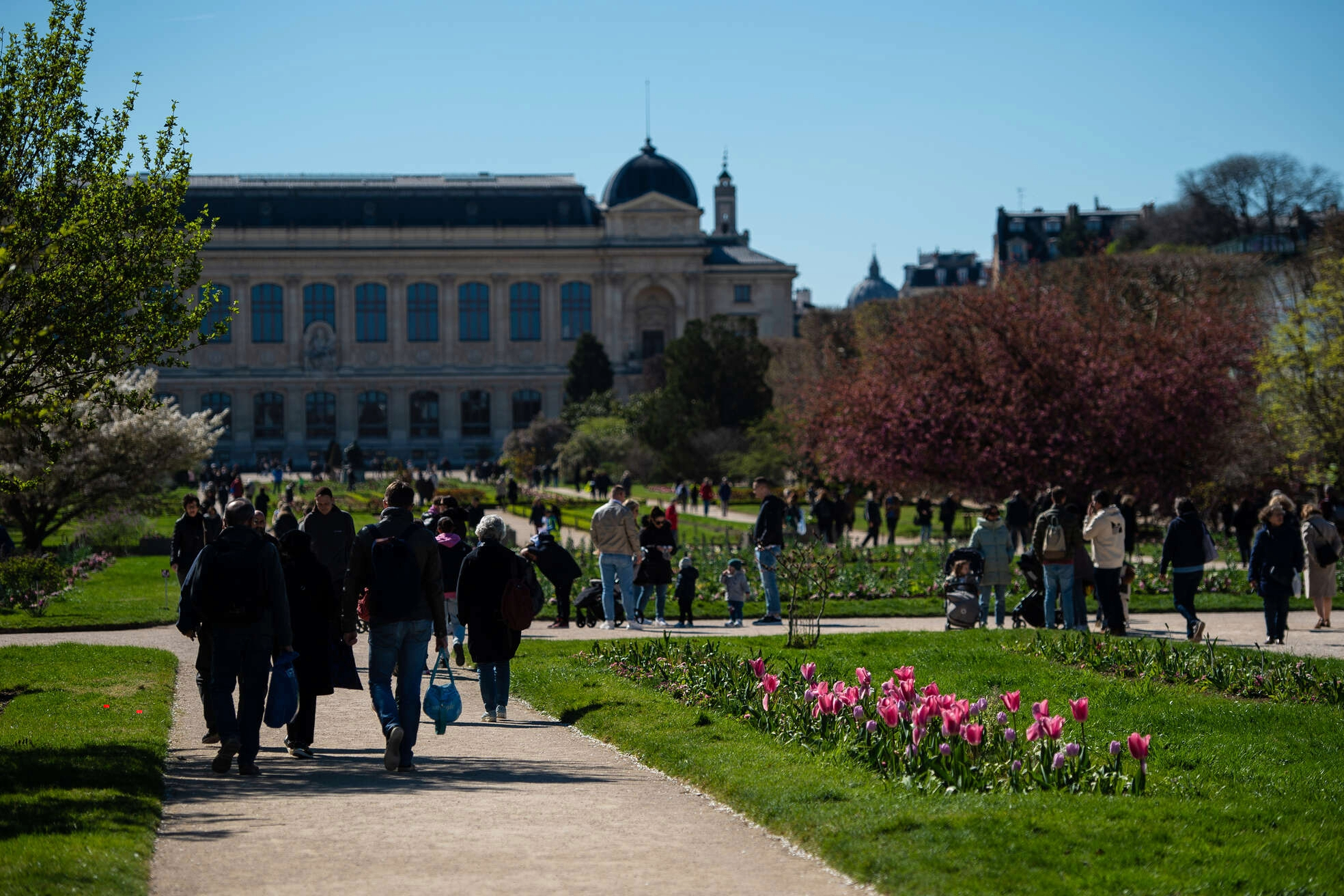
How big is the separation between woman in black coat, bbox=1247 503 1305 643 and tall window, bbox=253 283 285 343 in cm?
9007

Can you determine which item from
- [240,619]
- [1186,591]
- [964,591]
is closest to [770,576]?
[964,591]

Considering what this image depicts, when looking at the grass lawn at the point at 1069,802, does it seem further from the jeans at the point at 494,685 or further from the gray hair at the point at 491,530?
the gray hair at the point at 491,530

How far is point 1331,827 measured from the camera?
25.5 ft

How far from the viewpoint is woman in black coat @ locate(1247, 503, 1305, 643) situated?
16.3 m

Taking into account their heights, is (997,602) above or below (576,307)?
below

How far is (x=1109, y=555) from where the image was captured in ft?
55.3

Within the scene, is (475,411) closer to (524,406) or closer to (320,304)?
(524,406)

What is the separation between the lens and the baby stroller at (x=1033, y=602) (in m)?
18.0

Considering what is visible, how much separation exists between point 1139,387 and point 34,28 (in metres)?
24.9

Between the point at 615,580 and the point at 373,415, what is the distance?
84246 millimetres

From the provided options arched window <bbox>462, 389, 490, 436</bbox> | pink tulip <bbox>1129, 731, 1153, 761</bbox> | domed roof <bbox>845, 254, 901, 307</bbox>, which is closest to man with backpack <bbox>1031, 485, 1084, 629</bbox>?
pink tulip <bbox>1129, 731, 1153, 761</bbox>

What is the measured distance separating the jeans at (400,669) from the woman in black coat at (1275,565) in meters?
10.2

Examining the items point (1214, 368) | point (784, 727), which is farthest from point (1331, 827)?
point (1214, 368)

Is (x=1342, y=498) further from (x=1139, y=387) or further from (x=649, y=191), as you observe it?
(x=649, y=191)
